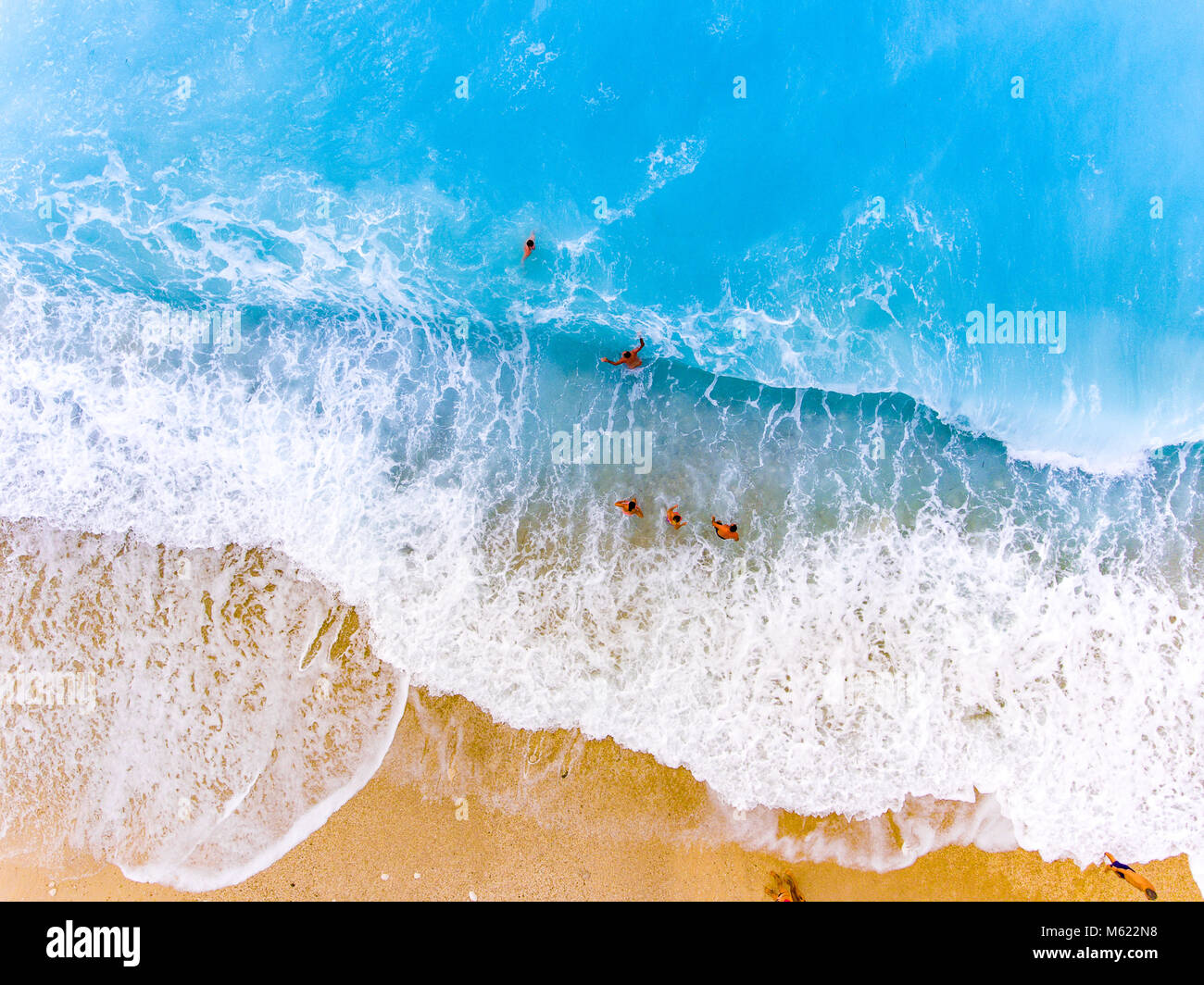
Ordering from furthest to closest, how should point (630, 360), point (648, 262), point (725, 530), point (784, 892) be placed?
point (648, 262), point (630, 360), point (725, 530), point (784, 892)

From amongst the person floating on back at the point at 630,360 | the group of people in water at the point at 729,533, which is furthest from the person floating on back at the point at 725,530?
the person floating on back at the point at 630,360

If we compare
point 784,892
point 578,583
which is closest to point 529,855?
point 784,892

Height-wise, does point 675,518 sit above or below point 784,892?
above

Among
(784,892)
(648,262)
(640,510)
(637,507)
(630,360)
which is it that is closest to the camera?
(784,892)

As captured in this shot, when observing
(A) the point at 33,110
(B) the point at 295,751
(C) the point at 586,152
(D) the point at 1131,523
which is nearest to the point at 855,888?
(D) the point at 1131,523

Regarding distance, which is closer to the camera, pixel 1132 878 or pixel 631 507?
pixel 1132 878

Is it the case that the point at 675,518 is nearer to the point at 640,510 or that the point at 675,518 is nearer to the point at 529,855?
the point at 640,510

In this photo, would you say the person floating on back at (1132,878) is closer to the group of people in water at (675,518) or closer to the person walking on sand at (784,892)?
the person walking on sand at (784,892)
